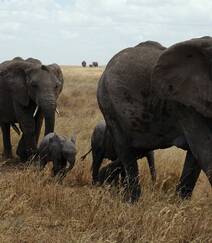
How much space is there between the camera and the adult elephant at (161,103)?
5051 mm

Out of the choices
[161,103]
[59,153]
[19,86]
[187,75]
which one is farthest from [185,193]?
[19,86]

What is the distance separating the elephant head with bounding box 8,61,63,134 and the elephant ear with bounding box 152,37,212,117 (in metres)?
4.43

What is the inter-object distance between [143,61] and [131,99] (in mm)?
431

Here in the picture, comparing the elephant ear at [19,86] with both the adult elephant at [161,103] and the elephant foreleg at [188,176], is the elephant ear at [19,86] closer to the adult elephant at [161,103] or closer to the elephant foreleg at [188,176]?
the adult elephant at [161,103]

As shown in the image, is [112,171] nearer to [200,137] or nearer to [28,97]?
[200,137]

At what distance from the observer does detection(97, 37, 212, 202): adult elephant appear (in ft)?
16.6

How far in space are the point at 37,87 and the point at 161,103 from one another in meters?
4.51

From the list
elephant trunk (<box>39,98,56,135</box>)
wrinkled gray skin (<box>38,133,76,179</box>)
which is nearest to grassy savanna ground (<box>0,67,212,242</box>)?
wrinkled gray skin (<box>38,133,76,179</box>)

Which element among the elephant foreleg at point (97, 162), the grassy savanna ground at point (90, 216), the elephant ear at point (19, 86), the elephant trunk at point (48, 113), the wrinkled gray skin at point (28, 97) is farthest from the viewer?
the elephant ear at point (19, 86)

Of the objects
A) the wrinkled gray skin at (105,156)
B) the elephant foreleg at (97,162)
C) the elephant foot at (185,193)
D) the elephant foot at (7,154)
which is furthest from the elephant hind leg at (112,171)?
the elephant foot at (7,154)

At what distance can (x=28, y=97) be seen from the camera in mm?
10000

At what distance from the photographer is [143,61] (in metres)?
6.00

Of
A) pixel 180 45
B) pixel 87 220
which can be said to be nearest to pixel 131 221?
pixel 87 220

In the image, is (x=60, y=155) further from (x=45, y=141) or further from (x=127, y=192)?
(x=127, y=192)
